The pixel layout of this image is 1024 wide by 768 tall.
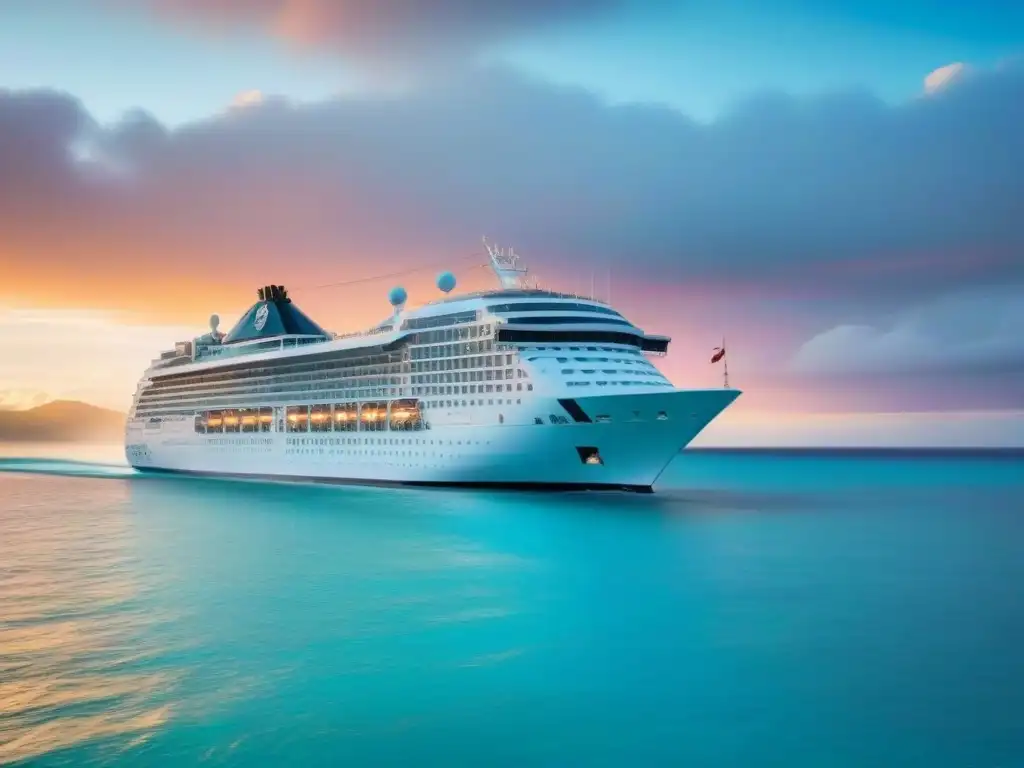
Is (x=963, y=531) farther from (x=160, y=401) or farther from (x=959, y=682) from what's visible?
(x=160, y=401)

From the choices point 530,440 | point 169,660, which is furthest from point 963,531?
point 169,660

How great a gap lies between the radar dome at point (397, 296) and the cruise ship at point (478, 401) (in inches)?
4.3

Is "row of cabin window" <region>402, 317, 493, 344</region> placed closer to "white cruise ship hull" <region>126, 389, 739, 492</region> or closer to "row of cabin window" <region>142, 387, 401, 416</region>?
"row of cabin window" <region>142, 387, 401, 416</region>

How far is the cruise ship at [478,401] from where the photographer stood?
141ft

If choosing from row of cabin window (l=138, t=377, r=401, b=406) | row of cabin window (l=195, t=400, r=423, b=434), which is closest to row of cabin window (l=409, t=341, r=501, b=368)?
row of cabin window (l=138, t=377, r=401, b=406)

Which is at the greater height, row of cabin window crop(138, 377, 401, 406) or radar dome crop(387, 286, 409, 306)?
radar dome crop(387, 286, 409, 306)

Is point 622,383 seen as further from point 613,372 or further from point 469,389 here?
point 469,389

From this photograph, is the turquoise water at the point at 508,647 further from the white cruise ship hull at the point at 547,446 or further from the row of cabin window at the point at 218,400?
the row of cabin window at the point at 218,400

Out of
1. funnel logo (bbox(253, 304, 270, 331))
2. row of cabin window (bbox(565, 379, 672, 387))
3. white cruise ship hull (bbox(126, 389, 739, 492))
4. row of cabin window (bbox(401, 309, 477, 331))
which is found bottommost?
white cruise ship hull (bbox(126, 389, 739, 492))

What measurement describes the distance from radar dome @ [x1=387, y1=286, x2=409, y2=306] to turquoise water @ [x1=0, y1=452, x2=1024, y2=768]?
3033 cm

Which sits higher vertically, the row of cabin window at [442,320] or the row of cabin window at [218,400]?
the row of cabin window at [442,320]

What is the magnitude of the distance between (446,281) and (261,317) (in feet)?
97.4

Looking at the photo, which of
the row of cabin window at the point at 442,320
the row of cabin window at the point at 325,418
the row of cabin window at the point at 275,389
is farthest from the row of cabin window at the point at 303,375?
the row of cabin window at the point at 442,320

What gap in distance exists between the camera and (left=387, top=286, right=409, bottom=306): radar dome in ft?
207
